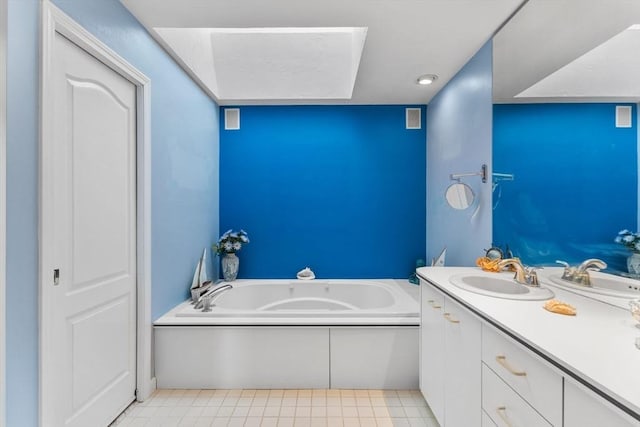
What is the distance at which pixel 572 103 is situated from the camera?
4.43ft

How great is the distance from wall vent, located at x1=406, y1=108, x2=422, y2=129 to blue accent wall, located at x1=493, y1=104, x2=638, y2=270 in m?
1.29

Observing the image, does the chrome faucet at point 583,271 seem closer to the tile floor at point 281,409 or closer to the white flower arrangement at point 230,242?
the tile floor at point 281,409

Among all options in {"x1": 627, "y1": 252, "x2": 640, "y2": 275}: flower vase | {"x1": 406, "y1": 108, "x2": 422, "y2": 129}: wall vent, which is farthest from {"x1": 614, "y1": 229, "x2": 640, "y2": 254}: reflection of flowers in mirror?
{"x1": 406, "y1": 108, "x2": 422, "y2": 129}: wall vent

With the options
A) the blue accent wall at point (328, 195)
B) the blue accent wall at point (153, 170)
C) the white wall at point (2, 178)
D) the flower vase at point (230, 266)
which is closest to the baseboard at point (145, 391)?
the blue accent wall at point (153, 170)

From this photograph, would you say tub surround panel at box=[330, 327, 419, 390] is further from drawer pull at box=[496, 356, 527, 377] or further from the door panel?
the door panel

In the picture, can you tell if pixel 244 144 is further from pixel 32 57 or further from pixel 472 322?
pixel 472 322

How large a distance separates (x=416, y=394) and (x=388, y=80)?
7.82 ft

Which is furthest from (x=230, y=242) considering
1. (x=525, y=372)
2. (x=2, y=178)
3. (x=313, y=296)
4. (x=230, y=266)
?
(x=525, y=372)

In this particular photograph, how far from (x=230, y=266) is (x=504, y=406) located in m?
2.45

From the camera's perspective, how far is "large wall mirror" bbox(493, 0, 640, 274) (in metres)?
1.17

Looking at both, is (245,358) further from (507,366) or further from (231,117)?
(231,117)

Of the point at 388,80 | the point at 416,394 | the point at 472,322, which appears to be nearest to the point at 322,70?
Result: the point at 388,80

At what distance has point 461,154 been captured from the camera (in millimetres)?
2295

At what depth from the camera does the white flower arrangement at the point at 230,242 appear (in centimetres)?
285
